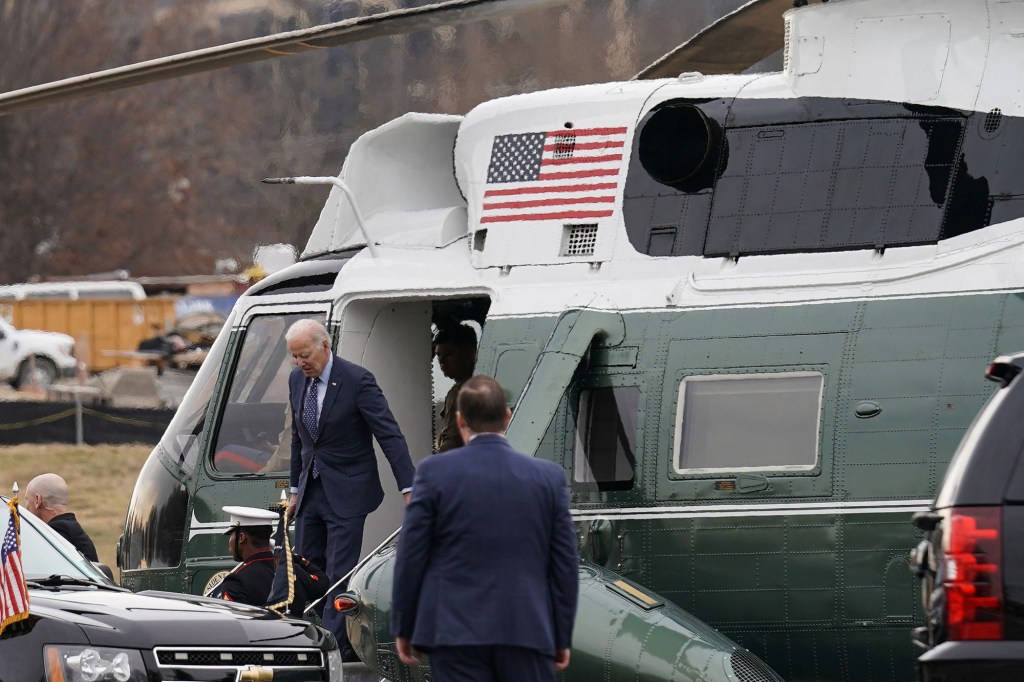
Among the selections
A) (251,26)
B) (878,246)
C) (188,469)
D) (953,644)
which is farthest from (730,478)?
(251,26)

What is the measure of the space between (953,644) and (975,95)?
339 centimetres

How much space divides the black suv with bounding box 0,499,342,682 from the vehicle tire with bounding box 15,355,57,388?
24703 mm

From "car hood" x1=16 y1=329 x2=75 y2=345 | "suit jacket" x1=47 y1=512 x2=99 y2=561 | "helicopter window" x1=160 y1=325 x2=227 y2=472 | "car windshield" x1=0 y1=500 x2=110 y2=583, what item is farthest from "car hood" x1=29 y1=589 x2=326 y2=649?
"car hood" x1=16 y1=329 x2=75 y2=345

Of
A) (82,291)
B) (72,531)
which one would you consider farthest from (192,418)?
(82,291)

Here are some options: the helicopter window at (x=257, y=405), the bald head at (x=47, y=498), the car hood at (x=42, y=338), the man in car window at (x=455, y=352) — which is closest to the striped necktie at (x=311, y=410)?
the helicopter window at (x=257, y=405)

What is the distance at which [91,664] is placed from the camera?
598cm

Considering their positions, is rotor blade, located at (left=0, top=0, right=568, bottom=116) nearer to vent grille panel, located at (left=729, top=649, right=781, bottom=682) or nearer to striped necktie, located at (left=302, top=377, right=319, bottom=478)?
striped necktie, located at (left=302, top=377, right=319, bottom=478)

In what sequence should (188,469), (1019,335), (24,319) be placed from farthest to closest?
(24,319) < (188,469) < (1019,335)

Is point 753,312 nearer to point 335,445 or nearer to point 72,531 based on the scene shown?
point 335,445

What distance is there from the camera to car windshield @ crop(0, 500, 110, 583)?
7.07 m

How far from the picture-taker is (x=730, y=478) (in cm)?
744

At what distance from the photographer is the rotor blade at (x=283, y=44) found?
7473 millimetres

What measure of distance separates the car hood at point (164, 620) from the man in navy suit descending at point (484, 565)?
3.60 ft

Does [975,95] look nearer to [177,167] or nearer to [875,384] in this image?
[875,384]
